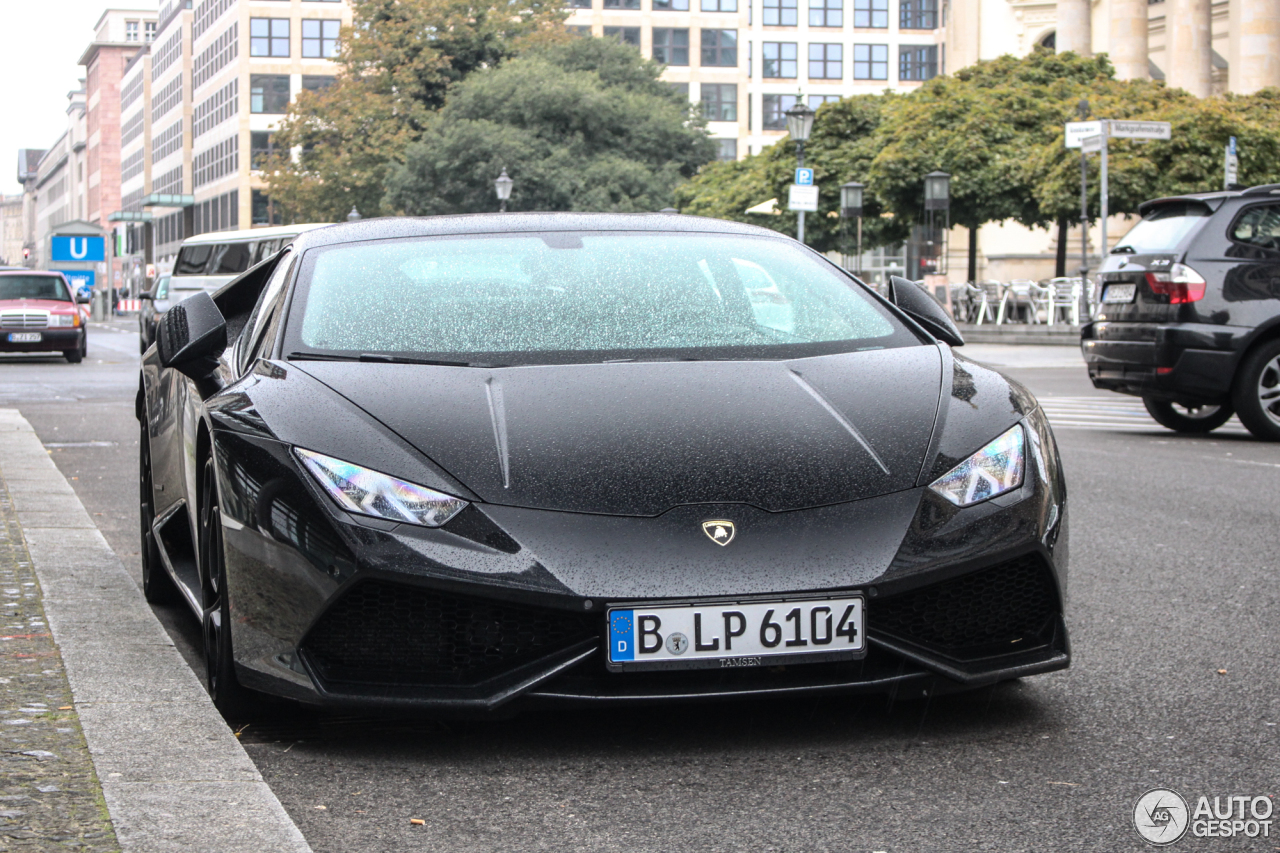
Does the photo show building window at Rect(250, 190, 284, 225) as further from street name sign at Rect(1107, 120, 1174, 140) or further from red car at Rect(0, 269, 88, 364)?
street name sign at Rect(1107, 120, 1174, 140)

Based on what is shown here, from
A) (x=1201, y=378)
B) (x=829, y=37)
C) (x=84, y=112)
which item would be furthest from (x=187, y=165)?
(x=1201, y=378)

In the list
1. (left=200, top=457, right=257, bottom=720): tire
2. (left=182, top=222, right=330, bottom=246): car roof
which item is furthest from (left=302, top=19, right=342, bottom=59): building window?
(left=200, top=457, right=257, bottom=720): tire

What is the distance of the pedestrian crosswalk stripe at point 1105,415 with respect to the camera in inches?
570

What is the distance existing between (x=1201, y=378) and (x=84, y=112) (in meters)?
190

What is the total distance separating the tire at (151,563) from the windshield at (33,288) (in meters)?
25.7

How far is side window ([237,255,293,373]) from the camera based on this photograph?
186 inches

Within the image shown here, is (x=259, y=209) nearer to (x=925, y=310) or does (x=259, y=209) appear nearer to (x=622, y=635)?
(x=925, y=310)

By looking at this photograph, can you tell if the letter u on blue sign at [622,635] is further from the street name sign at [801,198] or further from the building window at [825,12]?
the building window at [825,12]

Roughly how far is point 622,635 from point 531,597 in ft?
0.67

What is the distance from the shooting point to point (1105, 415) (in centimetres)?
1612

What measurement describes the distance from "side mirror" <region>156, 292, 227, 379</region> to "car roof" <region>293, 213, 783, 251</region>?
33 cm

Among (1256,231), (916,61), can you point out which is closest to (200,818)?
(1256,231)

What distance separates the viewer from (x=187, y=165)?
11744cm

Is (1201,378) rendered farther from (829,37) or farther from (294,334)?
(829,37)
